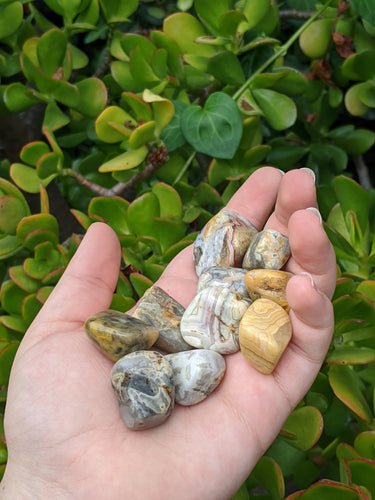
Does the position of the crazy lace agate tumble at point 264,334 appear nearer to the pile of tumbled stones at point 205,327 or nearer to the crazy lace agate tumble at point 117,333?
the pile of tumbled stones at point 205,327

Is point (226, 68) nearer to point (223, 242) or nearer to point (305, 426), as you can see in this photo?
point (223, 242)

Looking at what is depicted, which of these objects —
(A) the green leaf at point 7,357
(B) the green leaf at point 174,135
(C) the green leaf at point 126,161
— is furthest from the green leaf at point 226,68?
(A) the green leaf at point 7,357

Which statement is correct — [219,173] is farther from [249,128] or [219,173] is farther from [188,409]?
[188,409]

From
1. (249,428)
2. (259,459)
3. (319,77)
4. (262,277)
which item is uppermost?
(319,77)

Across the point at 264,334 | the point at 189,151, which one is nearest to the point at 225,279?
the point at 264,334

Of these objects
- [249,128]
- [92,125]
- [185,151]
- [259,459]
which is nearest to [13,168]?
[92,125]

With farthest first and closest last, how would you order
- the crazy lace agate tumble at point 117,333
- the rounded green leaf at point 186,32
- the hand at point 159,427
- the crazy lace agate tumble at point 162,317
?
the rounded green leaf at point 186,32 → the crazy lace agate tumble at point 162,317 → the crazy lace agate tumble at point 117,333 → the hand at point 159,427

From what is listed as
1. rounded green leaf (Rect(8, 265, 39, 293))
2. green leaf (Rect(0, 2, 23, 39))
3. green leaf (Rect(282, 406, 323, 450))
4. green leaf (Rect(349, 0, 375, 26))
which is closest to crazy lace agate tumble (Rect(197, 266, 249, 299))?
green leaf (Rect(282, 406, 323, 450))
